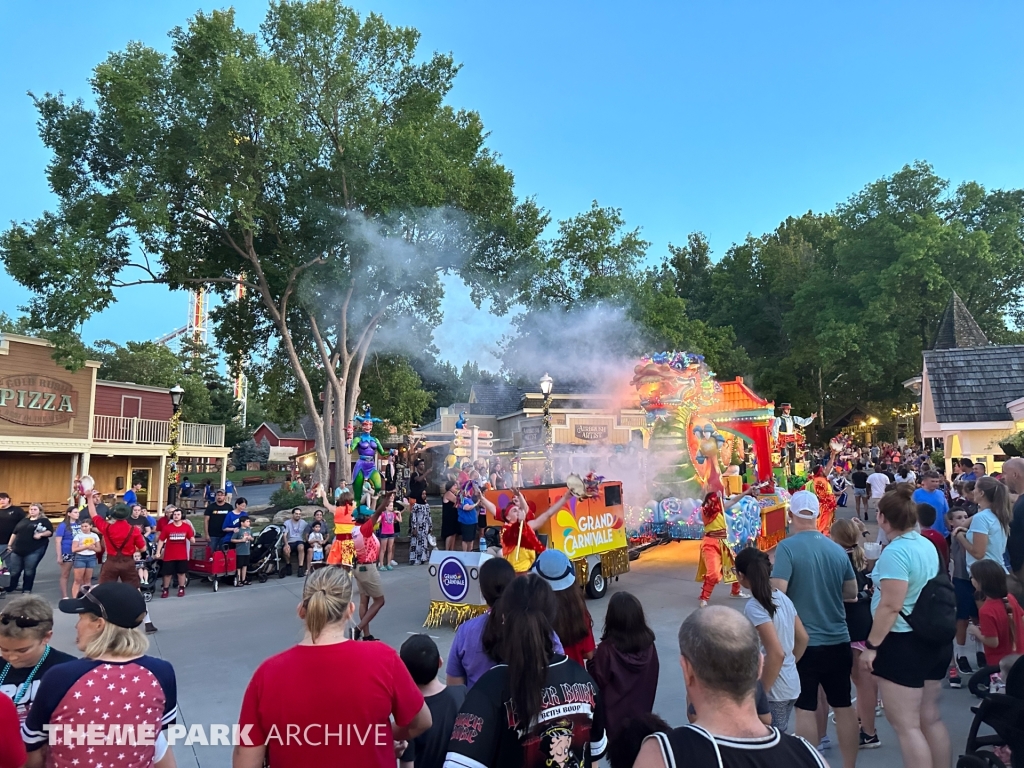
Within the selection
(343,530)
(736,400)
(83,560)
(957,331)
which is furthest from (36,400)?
(957,331)

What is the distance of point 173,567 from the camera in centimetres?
1041

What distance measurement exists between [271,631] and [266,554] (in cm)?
421

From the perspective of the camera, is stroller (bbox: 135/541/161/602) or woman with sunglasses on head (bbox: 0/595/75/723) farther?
stroller (bbox: 135/541/161/602)

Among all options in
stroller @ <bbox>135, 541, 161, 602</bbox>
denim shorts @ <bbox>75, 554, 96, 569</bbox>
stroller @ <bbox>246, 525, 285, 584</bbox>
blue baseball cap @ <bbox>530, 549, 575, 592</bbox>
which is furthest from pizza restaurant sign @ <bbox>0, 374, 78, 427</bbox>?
blue baseball cap @ <bbox>530, 549, 575, 592</bbox>

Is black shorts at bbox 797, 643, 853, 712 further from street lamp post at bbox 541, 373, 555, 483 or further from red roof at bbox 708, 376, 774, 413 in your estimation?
red roof at bbox 708, 376, 774, 413

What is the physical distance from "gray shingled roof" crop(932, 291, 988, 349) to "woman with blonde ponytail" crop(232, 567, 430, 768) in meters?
27.5

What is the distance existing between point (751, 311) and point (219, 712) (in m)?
41.3

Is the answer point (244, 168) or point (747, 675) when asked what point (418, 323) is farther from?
point (747, 675)

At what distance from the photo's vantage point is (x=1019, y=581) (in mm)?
4211

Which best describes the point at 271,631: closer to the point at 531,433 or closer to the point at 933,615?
the point at 933,615

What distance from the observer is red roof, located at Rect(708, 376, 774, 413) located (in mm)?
16359

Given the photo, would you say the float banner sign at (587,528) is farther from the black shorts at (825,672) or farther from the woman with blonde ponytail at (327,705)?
the woman with blonde ponytail at (327,705)

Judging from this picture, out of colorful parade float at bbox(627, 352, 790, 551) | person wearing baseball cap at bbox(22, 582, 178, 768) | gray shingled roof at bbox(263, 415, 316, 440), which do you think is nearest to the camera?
person wearing baseball cap at bbox(22, 582, 178, 768)

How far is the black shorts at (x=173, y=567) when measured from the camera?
1038 centimetres
